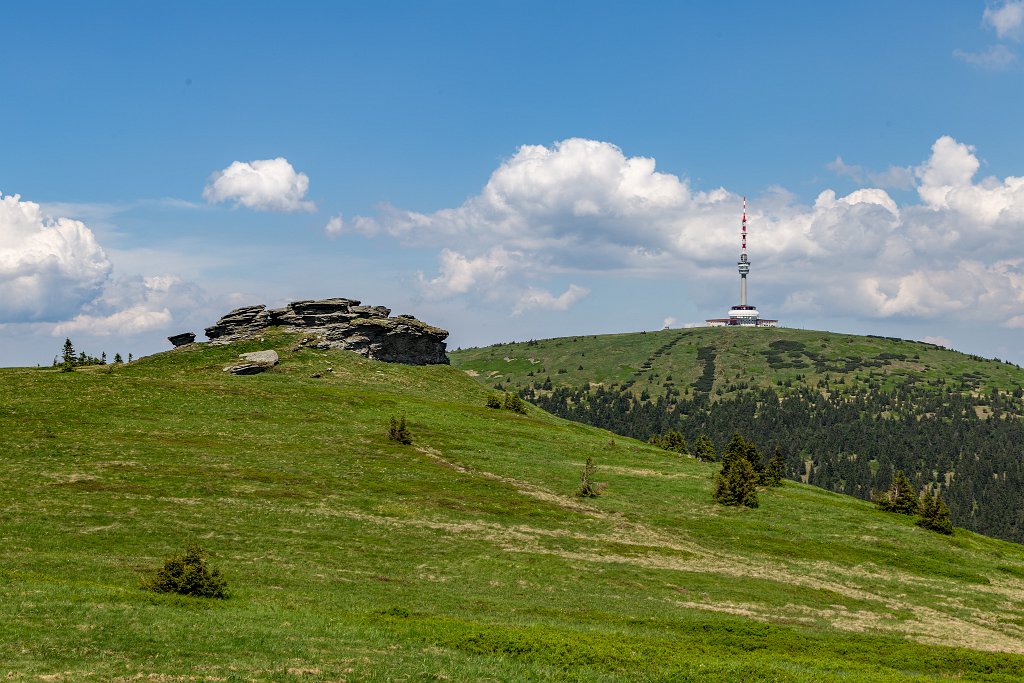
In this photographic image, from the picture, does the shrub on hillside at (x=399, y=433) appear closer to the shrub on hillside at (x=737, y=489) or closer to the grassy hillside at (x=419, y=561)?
the grassy hillside at (x=419, y=561)

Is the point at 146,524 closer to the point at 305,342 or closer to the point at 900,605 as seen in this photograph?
the point at 900,605

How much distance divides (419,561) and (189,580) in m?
17.8

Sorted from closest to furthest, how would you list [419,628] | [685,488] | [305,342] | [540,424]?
1. [419,628]
2. [685,488]
3. [540,424]
4. [305,342]

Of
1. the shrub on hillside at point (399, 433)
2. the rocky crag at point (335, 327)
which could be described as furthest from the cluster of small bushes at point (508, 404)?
the shrub on hillside at point (399, 433)

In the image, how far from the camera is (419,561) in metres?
51.5

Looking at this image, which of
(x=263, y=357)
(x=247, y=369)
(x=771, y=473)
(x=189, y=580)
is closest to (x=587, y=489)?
(x=771, y=473)

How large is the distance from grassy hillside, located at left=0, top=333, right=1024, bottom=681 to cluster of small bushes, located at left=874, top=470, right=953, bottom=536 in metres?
2.86

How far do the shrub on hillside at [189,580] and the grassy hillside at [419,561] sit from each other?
1.28 m

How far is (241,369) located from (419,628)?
338 ft

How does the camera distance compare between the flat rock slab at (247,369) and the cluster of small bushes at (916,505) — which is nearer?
the cluster of small bushes at (916,505)

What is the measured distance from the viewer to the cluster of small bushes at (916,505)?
289 ft

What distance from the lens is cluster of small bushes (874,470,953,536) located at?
88.1 meters

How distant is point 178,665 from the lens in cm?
2570

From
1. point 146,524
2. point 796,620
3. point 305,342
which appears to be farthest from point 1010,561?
point 305,342
